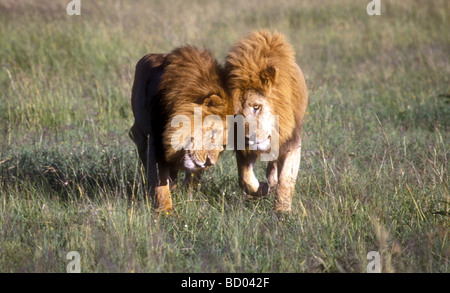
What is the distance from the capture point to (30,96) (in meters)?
7.94

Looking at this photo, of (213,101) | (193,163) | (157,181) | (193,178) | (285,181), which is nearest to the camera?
(213,101)

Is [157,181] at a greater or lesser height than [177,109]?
lesser

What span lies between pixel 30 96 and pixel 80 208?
3679 mm

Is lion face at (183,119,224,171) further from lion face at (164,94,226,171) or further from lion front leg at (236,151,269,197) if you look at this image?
lion front leg at (236,151,269,197)

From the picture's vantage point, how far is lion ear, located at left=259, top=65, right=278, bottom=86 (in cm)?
409

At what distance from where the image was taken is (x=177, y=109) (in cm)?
415

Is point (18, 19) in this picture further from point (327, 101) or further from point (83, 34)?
point (327, 101)

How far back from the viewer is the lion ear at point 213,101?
4043 mm

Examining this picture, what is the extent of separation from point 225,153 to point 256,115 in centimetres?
230

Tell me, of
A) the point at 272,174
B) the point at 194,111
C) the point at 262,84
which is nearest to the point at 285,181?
the point at 272,174

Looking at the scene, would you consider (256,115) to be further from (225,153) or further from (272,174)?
(225,153)
